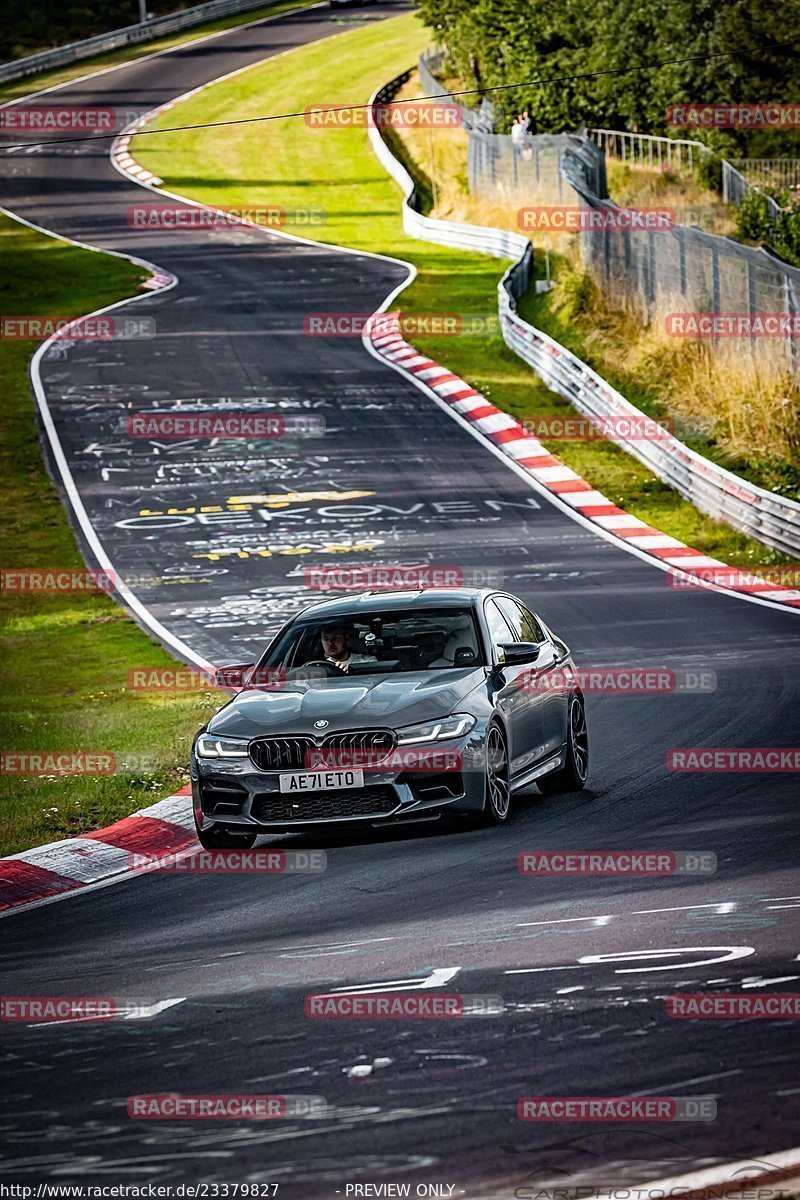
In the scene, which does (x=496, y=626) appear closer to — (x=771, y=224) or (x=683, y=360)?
(x=683, y=360)

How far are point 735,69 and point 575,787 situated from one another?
38.3 m

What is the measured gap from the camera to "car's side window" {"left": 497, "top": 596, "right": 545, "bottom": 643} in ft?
42.1

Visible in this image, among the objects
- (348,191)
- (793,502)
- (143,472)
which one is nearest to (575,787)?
(793,502)

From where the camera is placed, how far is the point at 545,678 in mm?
12531

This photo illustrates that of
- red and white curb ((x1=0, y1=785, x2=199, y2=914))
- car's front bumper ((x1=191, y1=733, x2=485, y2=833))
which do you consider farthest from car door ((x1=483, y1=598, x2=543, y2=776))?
red and white curb ((x1=0, y1=785, x2=199, y2=914))

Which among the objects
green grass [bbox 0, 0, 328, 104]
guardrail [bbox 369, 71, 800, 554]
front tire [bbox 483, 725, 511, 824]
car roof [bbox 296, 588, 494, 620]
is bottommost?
guardrail [bbox 369, 71, 800, 554]

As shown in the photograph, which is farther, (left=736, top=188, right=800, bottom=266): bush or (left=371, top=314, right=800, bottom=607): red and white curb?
(left=736, top=188, right=800, bottom=266): bush

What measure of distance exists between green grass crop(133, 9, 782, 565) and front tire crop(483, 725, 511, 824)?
1159 centimetres

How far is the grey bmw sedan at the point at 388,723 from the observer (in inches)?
429

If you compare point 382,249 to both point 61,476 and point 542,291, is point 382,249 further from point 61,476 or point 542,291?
point 61,476

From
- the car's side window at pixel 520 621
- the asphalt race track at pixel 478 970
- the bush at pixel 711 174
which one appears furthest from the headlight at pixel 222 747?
the bush at pixel 711 174

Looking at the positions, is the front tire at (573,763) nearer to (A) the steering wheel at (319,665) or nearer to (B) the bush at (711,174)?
(A) the steering wheel at (319,665)

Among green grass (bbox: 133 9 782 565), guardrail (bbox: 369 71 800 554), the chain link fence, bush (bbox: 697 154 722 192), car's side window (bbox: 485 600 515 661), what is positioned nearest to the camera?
car's side window (bbox: 485 600 515 661)

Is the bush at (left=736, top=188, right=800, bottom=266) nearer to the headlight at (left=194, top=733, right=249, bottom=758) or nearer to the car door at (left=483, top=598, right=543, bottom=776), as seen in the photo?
the car door at (left=483, top=598, right=543, bottom=776)
